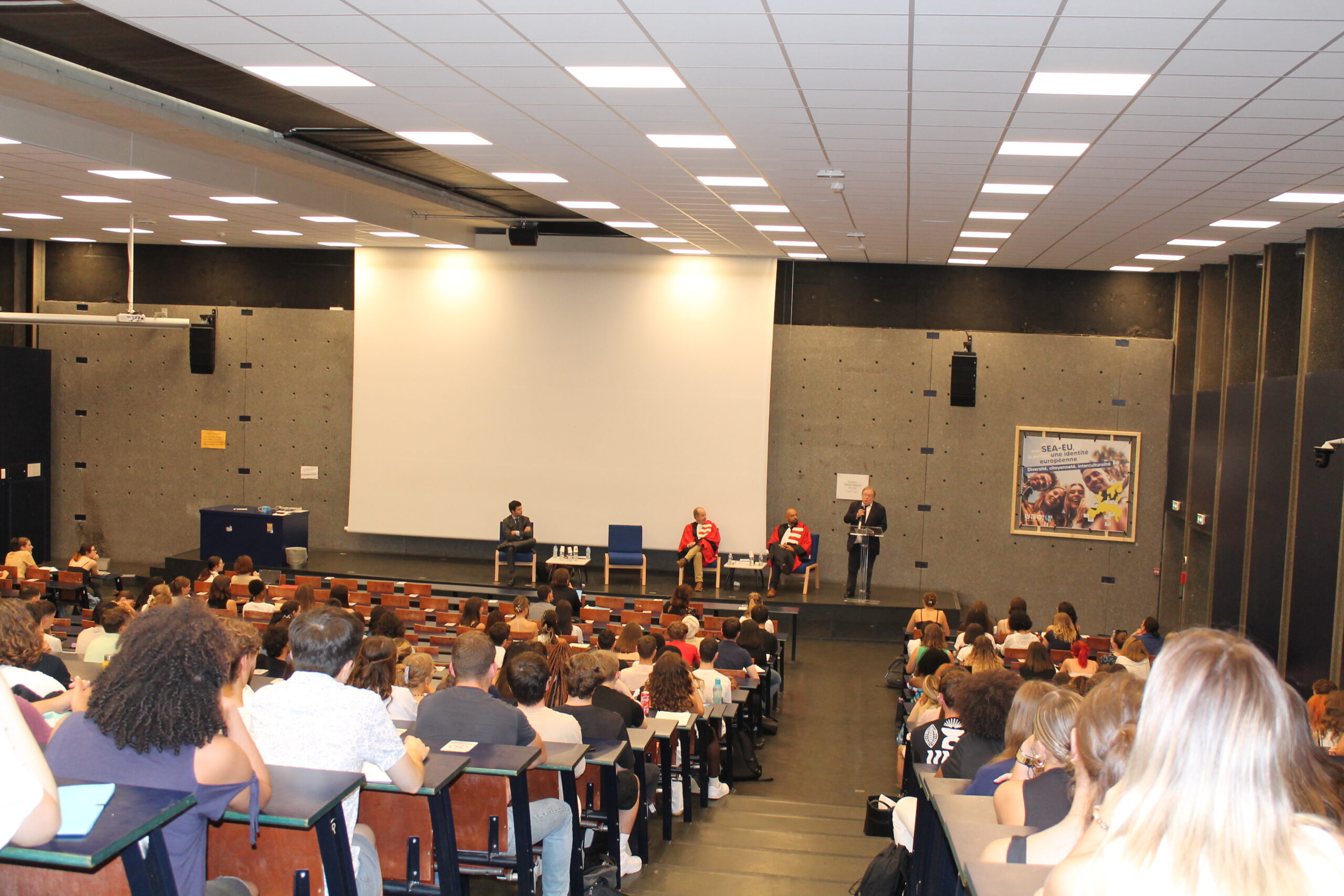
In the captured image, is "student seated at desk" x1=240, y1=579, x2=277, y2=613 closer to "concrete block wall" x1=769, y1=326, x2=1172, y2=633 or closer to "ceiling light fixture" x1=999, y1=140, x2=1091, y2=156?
"ceiling light fixture" x1=999, y1=140, x2=1091, y2=156

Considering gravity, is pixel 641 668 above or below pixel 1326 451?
below

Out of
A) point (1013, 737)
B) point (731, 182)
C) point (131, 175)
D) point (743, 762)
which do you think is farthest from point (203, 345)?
point (1013, 737)

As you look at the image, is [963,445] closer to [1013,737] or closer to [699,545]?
[699,545]

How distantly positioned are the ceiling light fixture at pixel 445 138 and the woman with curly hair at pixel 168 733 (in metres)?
5.26

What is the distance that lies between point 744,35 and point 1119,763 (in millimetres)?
3494

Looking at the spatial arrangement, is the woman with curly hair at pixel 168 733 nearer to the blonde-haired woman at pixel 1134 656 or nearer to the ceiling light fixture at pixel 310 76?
the ceiling light fixture at pixel 310 76

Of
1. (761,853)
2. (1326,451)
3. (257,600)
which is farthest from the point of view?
(257,600)

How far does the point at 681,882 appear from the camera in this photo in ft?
15.2

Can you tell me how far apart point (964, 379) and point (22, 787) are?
504 inches

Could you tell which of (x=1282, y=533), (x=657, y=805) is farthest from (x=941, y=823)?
(x=1282, y=533)

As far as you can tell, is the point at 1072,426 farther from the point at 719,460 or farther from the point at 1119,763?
the point at 1119,763

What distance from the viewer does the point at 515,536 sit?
13.1 meters

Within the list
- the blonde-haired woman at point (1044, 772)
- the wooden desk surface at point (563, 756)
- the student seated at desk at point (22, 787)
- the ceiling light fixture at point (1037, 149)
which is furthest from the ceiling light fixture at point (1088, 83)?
the student seated at desk at point (22, 787)

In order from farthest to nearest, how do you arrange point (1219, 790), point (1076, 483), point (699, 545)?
point (1076, 483) → point (699, 545) → point (1219, 790)
